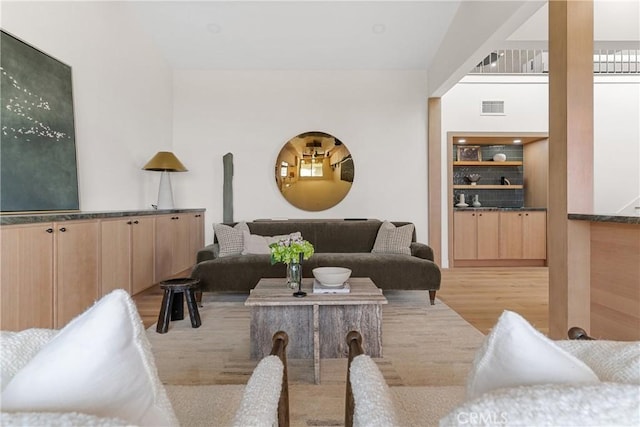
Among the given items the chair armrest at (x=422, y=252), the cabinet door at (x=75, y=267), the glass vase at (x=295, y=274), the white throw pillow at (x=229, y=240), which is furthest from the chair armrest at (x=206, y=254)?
the chair armrest at (x=422, y=252)

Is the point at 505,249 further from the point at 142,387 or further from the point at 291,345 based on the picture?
the point at 142,387

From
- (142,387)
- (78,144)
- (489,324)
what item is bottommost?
(489,324)

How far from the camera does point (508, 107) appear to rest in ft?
17.3

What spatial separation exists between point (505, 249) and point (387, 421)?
17.5 feet

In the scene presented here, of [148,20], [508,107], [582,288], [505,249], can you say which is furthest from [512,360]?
[508,107]

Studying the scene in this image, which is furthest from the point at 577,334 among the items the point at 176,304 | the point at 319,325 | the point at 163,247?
the point at 163,247

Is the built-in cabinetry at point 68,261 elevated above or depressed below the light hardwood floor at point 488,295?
above

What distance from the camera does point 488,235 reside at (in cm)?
522

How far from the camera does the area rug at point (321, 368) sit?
0.96 m

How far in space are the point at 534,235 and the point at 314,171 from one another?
3.53 m

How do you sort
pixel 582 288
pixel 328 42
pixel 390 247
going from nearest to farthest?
pixel 582 288 → pixel 390 247 → pixel 328 42

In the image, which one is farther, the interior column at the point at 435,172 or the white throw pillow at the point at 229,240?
the interior column at the point at 435,172

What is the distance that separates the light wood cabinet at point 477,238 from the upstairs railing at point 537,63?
7.68 ft

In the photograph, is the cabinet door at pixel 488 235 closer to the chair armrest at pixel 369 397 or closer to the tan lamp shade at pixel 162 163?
the tan lamp shade at pixel 162 163
